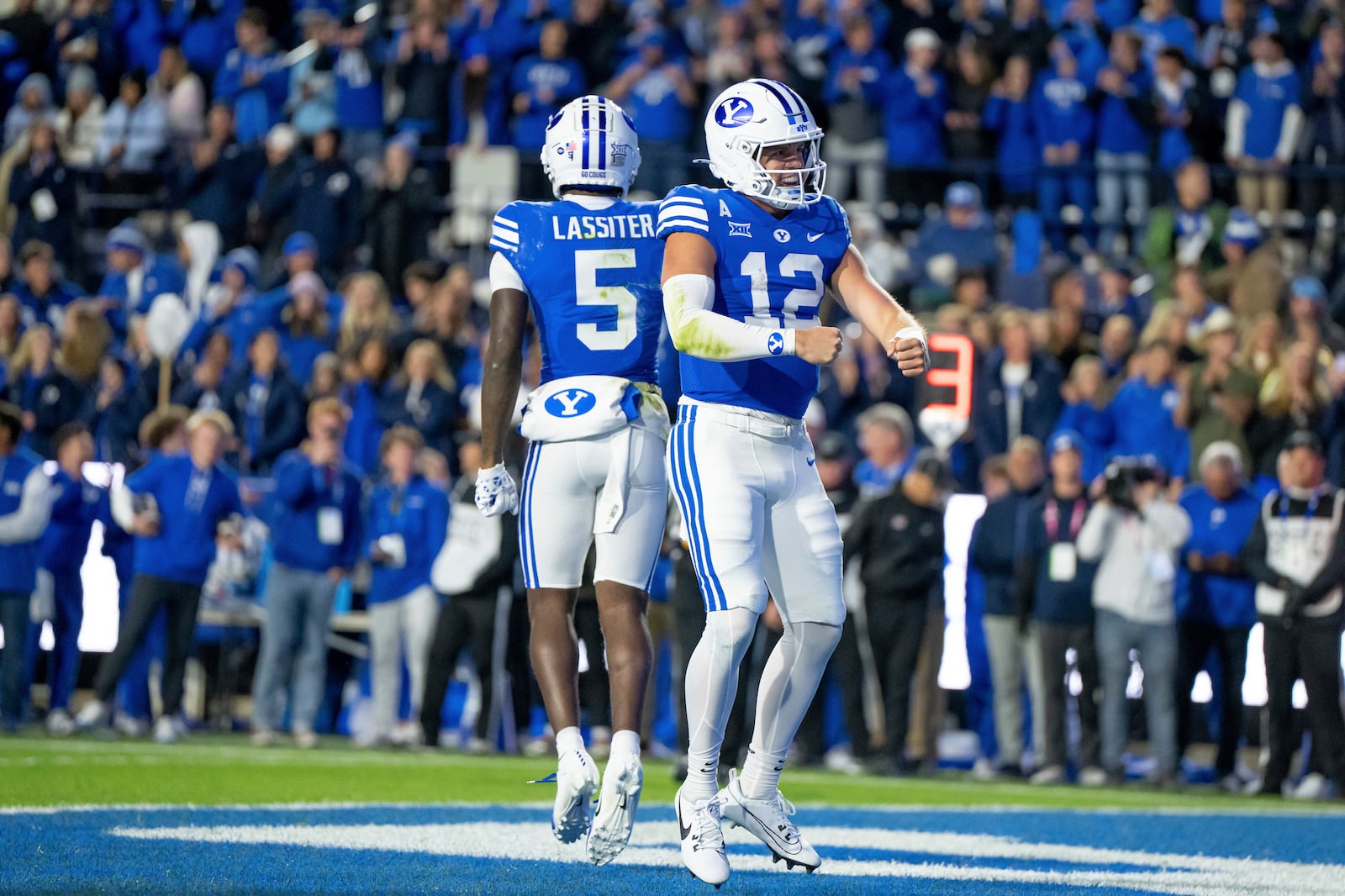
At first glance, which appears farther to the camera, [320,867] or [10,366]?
[10,366]

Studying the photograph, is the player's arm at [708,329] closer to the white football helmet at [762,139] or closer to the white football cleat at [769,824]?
the white football helmet at [762,139]

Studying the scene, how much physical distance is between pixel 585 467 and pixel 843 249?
108cm

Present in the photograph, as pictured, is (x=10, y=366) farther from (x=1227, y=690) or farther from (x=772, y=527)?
(x=772, y=527)

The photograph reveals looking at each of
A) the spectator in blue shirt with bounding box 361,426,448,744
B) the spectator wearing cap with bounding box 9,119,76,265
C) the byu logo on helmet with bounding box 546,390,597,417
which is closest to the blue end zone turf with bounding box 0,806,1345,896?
the byu logo on helmet with bounding box 546,390,597,417

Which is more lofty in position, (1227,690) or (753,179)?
(753,179)

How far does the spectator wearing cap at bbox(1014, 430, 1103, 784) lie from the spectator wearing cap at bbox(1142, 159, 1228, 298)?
3807 mm

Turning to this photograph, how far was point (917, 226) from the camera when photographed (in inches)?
704

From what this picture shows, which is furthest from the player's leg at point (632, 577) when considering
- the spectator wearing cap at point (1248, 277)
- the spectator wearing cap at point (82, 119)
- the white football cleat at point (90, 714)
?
the spectator wearing cap at point (82, 119)

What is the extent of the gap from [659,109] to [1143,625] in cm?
686

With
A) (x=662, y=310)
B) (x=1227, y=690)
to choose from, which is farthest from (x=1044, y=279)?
(x=662, y=310)

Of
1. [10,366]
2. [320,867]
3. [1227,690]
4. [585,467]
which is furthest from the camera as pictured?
[10,366]

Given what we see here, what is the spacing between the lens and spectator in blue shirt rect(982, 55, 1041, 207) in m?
17.6

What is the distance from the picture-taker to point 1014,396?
14.7m

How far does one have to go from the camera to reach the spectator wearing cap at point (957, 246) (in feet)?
54.3
